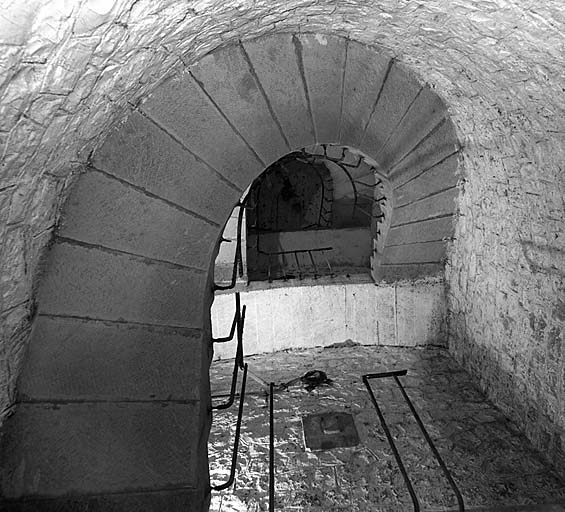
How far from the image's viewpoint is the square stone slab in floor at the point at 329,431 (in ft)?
9.37

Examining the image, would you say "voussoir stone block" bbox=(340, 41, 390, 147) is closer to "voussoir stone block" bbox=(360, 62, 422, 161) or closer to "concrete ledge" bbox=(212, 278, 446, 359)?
"voussoir stone block" bbox=(360, 62, 422, 161)

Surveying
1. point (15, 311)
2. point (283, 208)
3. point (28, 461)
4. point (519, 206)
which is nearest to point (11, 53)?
point (15, 311)

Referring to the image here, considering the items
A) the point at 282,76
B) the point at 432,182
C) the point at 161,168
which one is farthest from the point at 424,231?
the point at 161,168

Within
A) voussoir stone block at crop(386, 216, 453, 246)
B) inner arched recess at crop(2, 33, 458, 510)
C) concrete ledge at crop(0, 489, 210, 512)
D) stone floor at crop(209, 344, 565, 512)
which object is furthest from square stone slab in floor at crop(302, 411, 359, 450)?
voussoir stone block at crop(386, 216, 453, 246)

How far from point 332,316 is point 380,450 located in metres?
1.28

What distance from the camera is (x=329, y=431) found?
296 cm

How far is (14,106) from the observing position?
3.78ft

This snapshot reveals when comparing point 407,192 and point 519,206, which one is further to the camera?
point 407,192

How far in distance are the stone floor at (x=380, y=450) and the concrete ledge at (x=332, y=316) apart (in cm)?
21

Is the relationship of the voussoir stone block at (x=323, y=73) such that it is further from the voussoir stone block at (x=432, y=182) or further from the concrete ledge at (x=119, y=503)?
the concrete ledge at (x=119, y=503)

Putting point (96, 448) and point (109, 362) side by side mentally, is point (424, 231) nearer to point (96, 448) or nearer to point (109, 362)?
point (109, 362)

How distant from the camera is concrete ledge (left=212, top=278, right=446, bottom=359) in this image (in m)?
3.74

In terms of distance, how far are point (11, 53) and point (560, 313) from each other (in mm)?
2357

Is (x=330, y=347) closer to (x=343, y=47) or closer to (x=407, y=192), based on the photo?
(x=407, y=192)
